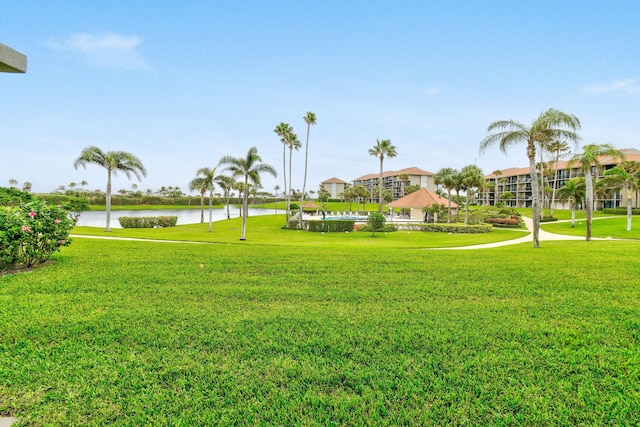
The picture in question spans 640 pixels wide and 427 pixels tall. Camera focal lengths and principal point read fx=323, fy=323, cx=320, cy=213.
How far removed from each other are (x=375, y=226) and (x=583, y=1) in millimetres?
18936

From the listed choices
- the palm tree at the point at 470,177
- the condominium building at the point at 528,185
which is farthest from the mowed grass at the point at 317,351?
the condominium building at the point at 528,185

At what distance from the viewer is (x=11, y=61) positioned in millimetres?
2566

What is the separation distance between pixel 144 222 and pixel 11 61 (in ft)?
104

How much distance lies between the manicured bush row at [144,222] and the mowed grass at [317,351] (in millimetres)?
27376

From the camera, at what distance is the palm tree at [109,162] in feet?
81.2

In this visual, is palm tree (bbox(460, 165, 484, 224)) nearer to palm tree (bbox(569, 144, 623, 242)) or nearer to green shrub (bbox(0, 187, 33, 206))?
palm tree (bbox(569, 144, 623, 242))

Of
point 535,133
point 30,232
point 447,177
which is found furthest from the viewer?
point 447,177

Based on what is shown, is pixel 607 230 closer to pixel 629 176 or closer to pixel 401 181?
pixel 629 176

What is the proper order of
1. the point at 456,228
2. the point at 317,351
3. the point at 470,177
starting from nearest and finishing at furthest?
the point at 317,351, the point at 456,228, the point at 470,177

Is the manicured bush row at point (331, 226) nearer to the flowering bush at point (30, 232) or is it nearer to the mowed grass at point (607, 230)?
the mowed grass at point (607, 230)

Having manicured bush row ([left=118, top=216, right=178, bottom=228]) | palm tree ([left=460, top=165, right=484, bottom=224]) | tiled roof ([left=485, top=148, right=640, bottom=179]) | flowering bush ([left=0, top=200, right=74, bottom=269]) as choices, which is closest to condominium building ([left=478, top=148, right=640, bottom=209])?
tiled roof ([left=485, top=148, right=640, bottom=179])

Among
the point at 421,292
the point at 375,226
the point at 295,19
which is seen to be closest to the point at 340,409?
the point at 421,292

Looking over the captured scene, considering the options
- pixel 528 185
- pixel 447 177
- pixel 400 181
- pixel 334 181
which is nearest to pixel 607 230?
pixel 447 177

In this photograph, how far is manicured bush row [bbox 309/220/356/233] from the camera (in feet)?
99.3
